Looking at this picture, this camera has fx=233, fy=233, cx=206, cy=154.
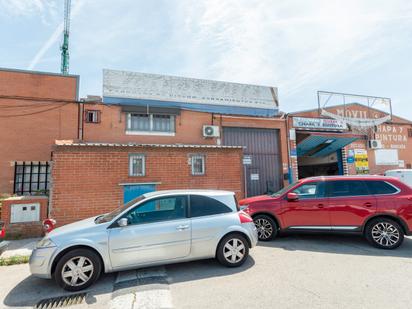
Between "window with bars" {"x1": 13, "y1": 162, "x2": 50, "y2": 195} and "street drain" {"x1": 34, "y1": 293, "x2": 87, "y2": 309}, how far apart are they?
22.9ft

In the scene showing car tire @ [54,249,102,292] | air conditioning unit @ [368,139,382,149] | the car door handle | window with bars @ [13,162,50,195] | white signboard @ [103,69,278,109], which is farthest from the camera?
air conditioning unit @ [368,139,382,149]

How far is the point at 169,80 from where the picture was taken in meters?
11.9

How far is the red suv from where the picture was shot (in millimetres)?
5680

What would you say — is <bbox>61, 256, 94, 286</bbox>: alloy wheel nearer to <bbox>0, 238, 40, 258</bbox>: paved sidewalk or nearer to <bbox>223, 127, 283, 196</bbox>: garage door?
<bbox>0, 238, 40, 258</bbox>: paved sidewalk

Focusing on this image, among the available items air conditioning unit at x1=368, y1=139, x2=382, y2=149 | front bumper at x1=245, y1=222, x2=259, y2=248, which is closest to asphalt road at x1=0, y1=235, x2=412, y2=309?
front bumper at x1=245, y1=222, x2=259, y2=248

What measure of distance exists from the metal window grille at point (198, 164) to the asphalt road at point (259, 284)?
13.6ft

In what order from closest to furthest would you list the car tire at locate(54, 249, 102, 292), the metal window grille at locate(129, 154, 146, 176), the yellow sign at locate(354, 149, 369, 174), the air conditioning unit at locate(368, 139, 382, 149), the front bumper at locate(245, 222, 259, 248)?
1. the car tire at locate(54, 249, 102, 292)
2. the front bumper at locate(245, 222, 259, 248)
3. the metal window grille at locate(129, 154, 146, 176)
4. the yellow sign at locate(354, 149, 369, 174)
5. the air conditioning unit at locate(368, 139, 382, 149)

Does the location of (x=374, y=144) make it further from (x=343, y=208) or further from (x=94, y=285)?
(x=94, y=285)

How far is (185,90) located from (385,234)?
984cm

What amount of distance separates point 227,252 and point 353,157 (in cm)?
1276

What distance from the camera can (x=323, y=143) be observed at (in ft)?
43.5

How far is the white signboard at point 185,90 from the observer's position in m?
11.0

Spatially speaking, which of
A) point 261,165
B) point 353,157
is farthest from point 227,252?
point 353,157

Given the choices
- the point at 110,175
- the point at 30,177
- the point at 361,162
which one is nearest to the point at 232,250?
the point at 110,175
